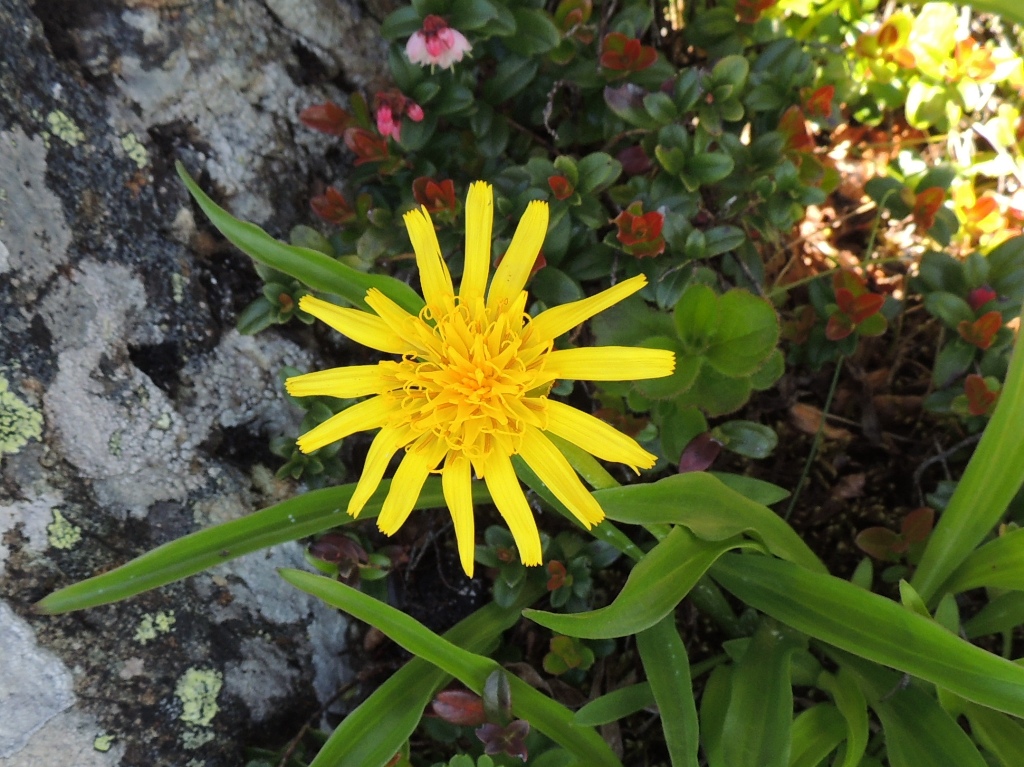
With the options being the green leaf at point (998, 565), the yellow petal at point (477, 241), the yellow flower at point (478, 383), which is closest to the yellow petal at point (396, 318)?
the yellow flower at point (478, 383)

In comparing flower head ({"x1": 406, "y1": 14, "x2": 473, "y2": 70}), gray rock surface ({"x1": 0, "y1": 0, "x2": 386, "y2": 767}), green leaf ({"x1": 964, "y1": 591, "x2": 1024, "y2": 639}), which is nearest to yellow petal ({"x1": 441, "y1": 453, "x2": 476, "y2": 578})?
gray rock surface ({"x1": 0, "y1": 0, "x2": 386, "y2": 767})

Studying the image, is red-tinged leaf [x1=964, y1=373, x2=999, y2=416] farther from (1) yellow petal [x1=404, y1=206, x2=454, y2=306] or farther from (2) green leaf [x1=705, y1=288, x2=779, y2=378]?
(1) yellow petal [x1=404, y1=206, x2=454, y2=306]

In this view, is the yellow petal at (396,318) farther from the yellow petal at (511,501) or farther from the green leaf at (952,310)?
the green leaf at (952,310)

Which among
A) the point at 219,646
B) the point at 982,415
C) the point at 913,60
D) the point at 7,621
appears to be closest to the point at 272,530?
the point at 219,646

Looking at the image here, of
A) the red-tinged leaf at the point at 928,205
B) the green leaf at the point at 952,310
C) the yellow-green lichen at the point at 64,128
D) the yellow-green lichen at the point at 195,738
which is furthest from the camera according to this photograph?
the red-tinged leaf at the point at 928,205

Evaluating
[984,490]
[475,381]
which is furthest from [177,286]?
[984,490]
